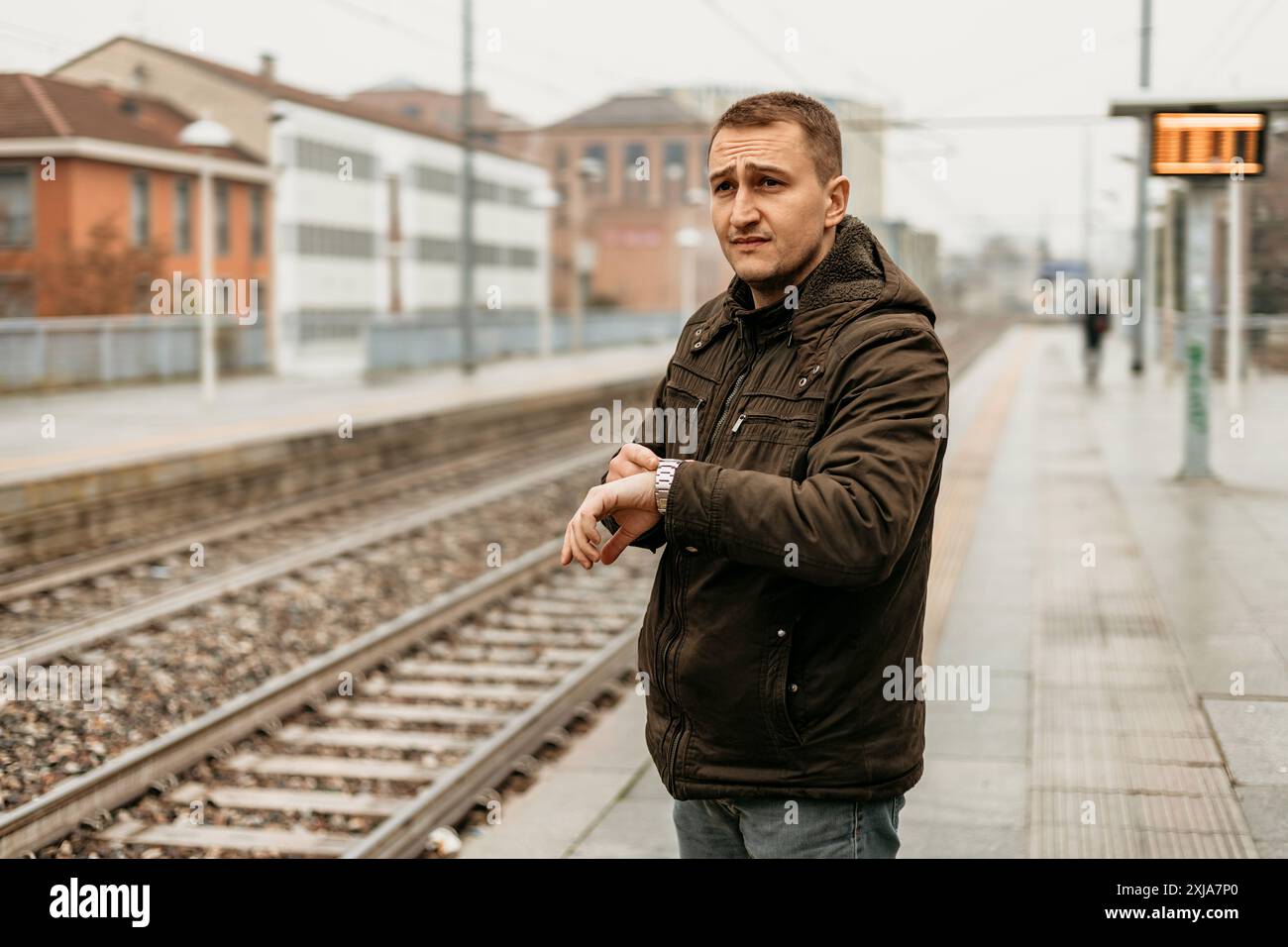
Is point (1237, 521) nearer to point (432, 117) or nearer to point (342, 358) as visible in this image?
point (342, 358)

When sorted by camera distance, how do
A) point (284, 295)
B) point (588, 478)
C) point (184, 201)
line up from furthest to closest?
point (284, 295) → point (184, 201) → point (588, 478)

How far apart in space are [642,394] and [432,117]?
216ft

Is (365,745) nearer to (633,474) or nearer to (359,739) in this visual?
(359,739)

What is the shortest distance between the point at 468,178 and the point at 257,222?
50.5 feet

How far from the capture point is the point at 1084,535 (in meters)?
10.8

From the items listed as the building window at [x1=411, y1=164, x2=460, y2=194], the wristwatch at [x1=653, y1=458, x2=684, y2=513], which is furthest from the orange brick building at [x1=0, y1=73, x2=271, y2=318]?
the wristwatch at [x1=653, y1=458, x2=684, y2=513]

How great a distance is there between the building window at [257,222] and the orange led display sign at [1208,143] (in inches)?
1303

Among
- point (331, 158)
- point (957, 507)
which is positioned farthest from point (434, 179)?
point (957, 507)

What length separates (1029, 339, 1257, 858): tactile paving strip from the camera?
4773 millimetres

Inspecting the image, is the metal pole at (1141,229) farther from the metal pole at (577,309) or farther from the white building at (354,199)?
the metal pole at (577,309)

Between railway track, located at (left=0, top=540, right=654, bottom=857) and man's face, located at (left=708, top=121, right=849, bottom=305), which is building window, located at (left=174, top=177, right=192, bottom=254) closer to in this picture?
railway track, located at (left=0, top=540, right=654, bottom=857)

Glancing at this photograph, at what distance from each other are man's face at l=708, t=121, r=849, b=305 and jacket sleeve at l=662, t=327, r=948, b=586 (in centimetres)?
20

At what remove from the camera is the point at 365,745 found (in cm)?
663
